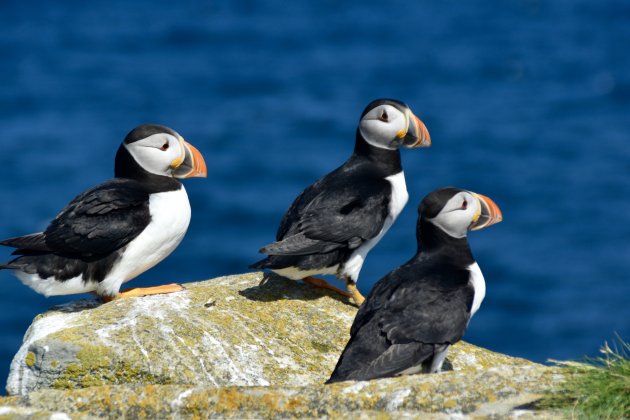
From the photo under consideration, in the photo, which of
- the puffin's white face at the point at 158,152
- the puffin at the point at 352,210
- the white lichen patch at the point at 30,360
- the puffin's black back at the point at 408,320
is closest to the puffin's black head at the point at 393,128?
the puffin at the point at 352,210

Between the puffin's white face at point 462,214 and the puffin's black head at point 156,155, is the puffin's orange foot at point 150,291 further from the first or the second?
the puffin's white face at point 462,214

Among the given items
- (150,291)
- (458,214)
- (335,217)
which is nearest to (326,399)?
(458,214)

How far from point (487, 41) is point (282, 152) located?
9598mm

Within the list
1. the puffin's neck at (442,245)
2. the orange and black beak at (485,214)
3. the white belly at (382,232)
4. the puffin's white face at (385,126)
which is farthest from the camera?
the puffin's white face at (385,126)

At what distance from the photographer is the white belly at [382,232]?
8.22 metres

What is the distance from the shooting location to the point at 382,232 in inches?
328

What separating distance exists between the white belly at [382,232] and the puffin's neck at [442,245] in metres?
0.77

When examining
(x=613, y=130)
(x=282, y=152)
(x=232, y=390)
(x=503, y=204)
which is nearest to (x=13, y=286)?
(x=282, y=152)

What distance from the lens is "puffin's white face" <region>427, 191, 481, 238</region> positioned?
7.30 meters

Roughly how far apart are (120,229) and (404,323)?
2140 mm

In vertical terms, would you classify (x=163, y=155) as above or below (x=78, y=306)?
above

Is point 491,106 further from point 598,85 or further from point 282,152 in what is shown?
point 282,152

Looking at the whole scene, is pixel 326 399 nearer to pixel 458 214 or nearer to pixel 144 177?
pixel 458 214

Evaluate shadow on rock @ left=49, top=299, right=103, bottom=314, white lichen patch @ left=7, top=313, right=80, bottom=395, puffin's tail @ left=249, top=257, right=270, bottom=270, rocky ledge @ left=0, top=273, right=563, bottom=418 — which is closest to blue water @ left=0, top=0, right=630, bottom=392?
shadow on rock @ left=49, top=299, right=103, bottom=314
